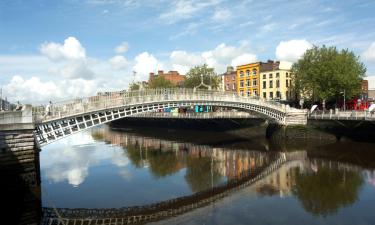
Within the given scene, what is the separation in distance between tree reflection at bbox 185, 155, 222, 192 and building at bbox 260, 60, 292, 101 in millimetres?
35081

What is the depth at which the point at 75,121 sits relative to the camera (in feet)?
80.5

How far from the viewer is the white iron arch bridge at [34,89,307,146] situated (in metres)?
23.2

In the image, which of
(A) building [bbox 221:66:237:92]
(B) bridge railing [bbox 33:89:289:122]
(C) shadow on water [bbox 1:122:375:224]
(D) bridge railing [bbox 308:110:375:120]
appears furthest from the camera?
(A) building [bbox 221:66:237:92]

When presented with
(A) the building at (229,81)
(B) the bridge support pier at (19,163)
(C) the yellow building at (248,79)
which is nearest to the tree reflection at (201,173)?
(B) the bridge support pier at (19,163)

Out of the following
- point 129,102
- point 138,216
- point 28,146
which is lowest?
point 138,216

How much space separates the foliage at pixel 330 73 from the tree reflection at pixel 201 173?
22404mm

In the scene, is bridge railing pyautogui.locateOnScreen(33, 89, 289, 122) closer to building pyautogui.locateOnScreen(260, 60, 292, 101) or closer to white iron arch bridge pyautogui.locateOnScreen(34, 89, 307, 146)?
white iron arch bridge pyautogui.locateOnScreen(34, 89, 307, 146)

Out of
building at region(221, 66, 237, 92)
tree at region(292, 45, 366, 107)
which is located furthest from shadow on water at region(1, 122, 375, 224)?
building at region(221, 66, 237, 92)

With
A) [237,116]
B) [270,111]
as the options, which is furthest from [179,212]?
[237,116]

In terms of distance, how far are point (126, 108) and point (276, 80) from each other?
137ft

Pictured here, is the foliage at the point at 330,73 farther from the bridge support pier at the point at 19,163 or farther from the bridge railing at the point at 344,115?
the bridge support pier at the point at 19,163

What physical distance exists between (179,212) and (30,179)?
27.7 ft

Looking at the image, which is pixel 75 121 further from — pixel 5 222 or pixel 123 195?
pixel 5 222

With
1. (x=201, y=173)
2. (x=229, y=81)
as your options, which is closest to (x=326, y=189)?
(x=201, y=173)
